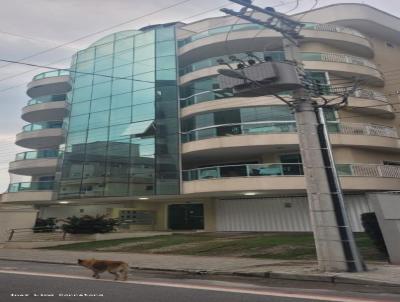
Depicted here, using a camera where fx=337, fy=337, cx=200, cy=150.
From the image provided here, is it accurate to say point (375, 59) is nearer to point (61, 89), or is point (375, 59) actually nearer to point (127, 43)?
point (127, 43)

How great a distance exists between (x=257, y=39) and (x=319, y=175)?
20.4 metres

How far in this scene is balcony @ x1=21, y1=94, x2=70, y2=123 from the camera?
A: 35.9 meters

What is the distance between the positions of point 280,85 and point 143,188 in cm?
1800

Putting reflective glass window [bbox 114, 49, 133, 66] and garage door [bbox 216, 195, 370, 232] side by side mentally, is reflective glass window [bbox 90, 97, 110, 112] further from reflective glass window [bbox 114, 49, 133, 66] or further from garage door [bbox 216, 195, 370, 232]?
garage door [bbox 216, 195, 370, 232]

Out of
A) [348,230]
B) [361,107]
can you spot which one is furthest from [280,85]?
[361,107]

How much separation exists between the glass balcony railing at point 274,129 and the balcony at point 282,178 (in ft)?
8.30

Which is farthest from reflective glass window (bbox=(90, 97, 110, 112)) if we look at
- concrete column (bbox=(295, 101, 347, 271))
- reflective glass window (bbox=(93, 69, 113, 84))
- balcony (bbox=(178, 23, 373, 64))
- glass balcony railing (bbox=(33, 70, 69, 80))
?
concrete column (bbox=(295, 101, 347, 271))

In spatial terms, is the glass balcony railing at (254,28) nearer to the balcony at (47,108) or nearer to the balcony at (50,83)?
the balcony at (47,108)

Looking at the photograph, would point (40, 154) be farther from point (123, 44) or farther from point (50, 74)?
point (123, 44)

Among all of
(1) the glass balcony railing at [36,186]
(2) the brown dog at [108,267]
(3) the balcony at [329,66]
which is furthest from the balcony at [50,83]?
(2) the brown dog at [108,267]

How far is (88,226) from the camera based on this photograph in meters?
22.5

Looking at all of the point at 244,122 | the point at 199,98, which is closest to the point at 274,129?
the point at 244,122

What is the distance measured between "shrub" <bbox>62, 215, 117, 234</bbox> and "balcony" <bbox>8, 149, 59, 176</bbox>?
12.2m

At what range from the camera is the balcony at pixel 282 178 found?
70.1 feet
